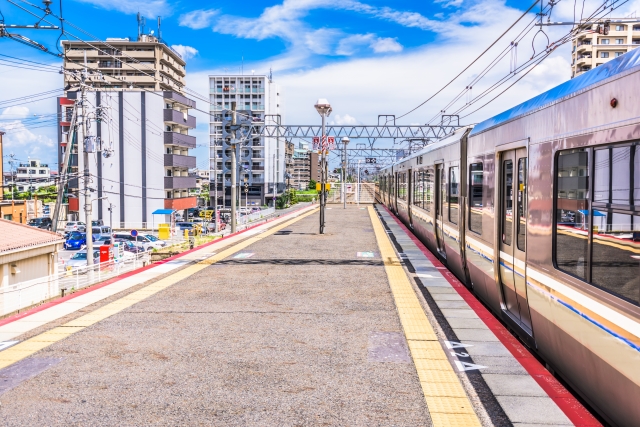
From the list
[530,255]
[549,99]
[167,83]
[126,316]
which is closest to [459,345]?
[530,255]

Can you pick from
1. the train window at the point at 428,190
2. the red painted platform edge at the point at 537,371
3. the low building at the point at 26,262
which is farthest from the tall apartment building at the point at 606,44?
the red painted platform edge at the point at 537,371

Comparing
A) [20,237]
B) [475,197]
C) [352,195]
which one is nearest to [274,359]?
[475,197]

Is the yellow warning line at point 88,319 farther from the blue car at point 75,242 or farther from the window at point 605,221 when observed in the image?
the blue car at point 75,242

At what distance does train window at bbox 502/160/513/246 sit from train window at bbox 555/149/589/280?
2007 millimetres

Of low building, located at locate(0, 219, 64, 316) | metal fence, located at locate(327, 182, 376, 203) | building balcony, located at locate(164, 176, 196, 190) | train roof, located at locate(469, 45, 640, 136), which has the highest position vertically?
train roof, located at locate(469, 45, 640, 136)

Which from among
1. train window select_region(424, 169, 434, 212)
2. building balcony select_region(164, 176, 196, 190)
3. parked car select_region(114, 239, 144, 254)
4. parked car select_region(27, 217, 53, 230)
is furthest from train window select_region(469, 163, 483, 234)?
parked car select_region(27, 217, 53, 230)

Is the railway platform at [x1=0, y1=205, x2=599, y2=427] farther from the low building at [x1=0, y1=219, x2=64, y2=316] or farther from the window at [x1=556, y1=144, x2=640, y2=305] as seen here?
the low building at [x1=0, y1=219, x2=64, y2=316]

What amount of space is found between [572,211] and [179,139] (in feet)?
183

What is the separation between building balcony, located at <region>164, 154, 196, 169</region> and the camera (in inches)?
2232

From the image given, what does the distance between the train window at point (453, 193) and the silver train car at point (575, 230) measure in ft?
9.05

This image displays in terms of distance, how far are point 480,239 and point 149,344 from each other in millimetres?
5574

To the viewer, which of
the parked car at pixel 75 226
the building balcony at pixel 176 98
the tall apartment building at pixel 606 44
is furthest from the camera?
the tall apartment building at pixel 606 44

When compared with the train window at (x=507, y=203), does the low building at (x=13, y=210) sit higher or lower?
lower

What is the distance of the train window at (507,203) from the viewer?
7.71 m
